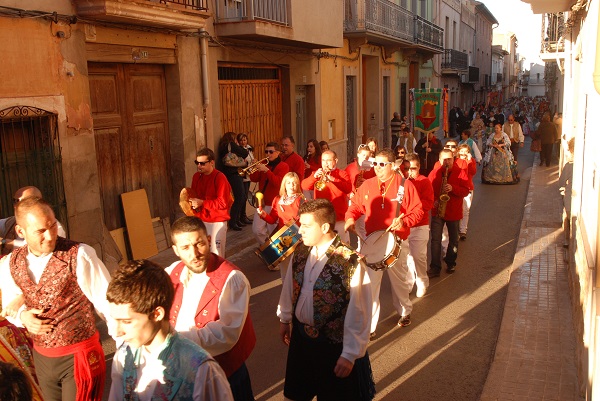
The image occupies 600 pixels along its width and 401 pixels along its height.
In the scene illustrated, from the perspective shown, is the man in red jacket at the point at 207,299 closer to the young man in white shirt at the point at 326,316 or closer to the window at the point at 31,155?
the young man in white shirt at the point at 326,316

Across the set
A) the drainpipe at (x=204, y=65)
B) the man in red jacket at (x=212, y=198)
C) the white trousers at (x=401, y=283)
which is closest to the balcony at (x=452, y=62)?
the drainpipe at (x=204, y=65)

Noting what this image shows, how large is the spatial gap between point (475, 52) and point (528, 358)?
1842 inches

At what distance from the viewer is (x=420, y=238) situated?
7.69m

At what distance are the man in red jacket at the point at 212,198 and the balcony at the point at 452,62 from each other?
93.2 ft

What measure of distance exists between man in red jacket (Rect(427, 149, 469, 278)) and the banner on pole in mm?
5613

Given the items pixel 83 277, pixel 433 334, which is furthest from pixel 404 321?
pixel 83 277

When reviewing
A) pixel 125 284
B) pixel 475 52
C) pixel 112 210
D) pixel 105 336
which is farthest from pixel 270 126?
pixel 475 52

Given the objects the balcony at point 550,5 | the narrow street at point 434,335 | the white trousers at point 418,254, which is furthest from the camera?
the balcony at point 550,5

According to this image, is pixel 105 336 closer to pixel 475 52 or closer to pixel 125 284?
pixel 125 284

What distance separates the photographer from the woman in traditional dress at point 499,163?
17.4 m

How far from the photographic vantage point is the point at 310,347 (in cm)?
413

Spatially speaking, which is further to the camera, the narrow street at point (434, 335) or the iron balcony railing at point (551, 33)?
the iron balcony railing at point (551, 33)

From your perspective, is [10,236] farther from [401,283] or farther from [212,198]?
[401,283]

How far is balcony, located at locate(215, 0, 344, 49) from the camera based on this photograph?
1184 centimetres
